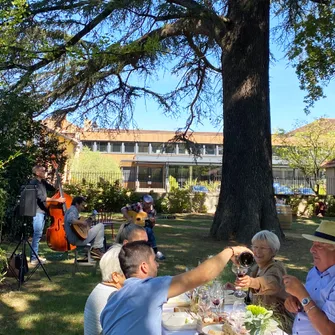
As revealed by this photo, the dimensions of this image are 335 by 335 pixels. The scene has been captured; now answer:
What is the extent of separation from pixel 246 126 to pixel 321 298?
25.9 ft

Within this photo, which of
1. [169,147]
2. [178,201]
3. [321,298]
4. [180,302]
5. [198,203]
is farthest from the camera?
[198,203]

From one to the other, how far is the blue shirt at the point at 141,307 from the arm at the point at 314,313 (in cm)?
77

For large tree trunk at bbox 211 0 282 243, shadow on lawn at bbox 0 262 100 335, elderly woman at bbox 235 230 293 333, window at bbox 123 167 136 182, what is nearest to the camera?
elderly woman at bbox 235 230 293 333

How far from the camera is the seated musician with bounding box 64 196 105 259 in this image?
22.1 ft

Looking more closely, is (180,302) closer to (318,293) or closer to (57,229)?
(318,293)

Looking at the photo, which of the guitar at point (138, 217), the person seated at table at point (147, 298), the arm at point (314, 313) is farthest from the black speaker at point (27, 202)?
the arm at point (314, 313)

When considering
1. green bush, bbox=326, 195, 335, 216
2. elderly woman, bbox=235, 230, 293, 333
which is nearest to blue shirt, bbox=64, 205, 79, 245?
elderly woman, bbox=235, 230, 293, 333

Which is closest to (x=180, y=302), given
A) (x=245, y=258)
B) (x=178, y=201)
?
(x=245, y=258)

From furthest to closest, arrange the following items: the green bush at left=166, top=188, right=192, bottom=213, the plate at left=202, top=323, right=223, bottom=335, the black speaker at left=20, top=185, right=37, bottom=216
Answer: the green bush at left=166, top=188, right=192, bottom=213, the black speaker at left=20, top=185, right=37, bottom=216, the plate at left=202, top=323, right=223, bottom=335

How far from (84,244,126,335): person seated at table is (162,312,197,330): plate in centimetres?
38

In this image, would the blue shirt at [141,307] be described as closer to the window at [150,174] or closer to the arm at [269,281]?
the arm at [269,281]

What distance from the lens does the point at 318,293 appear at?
2.64 metres

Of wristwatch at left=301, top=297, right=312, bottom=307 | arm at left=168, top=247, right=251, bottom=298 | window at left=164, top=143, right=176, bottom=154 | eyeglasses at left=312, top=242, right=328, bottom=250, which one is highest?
window at left=164, top=143, right=176, bottom=154

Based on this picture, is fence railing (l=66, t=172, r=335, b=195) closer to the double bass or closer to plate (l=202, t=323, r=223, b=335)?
the double bass
